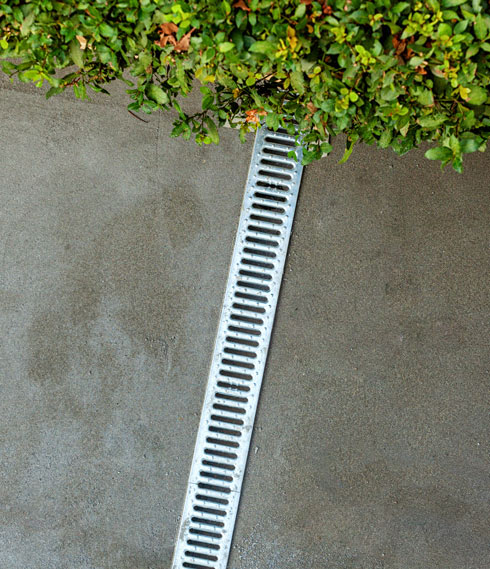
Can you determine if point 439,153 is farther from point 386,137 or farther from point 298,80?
point 298,80

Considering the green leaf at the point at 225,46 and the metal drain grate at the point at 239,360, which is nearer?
the green leaf at the point at 225,46

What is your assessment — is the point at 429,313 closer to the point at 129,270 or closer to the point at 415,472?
the point at 415,472

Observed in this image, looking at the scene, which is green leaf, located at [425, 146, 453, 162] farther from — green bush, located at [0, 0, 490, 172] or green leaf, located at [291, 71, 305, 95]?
green leaf, located at [291, 71, 305, 95]

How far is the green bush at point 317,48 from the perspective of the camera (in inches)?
61.1

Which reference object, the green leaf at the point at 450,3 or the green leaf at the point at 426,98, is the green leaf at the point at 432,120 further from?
the green leaf at the point at 450,3

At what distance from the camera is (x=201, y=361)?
9.79 ft

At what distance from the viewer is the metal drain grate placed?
9.71 ft

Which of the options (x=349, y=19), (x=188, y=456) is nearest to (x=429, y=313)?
(x=188, y=456)

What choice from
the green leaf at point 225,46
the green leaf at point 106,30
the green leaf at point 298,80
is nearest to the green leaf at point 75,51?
the green leaf at point 106,30

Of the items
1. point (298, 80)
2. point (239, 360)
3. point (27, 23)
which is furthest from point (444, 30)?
point (239, 360)

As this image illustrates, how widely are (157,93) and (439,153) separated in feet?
3.47

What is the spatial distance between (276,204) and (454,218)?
3.64 feet

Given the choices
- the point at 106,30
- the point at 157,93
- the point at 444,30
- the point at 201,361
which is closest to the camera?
the point at 444,30

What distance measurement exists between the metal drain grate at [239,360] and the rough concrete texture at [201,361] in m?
0.09
